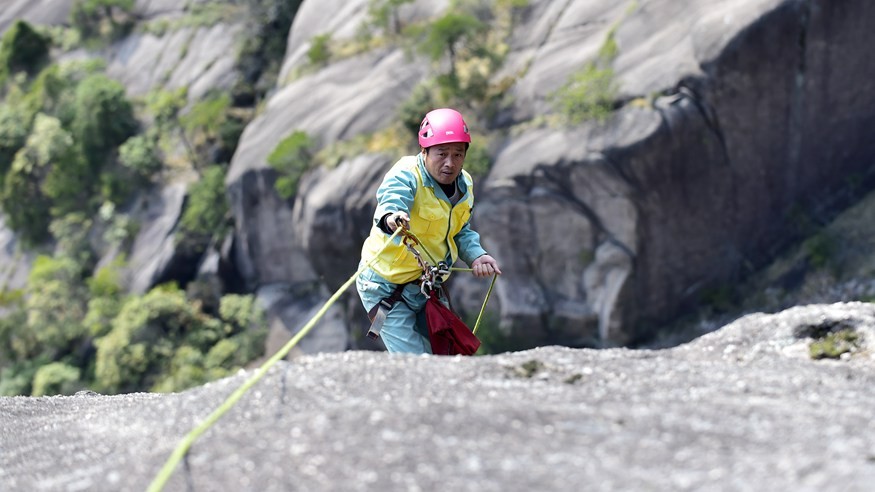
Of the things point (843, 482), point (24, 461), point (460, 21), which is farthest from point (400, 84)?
point (843, 482)

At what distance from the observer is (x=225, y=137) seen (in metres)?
32.8

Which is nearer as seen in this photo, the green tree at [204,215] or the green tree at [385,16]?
the green tree at [385,16]

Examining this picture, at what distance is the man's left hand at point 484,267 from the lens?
24.0ft

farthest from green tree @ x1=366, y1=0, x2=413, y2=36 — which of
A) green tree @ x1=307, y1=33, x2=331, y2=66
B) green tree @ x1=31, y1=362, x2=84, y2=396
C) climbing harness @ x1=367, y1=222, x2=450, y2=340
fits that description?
climbing harness @ x1=367, y1=222, x2=450, y2=340

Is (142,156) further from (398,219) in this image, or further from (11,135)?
(398,219)

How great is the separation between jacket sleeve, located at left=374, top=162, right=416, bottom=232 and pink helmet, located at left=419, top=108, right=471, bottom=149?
237 mm

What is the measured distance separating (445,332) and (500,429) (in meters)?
2.69

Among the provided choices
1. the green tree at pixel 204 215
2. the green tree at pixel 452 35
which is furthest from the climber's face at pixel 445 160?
the green tree at pixel 204 215

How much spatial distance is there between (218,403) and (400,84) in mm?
21277

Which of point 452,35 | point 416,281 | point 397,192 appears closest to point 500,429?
point 397,192

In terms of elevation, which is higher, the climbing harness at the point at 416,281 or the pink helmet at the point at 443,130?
the pink helmet at the point at 443,130

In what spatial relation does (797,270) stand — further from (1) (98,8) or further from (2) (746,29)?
(1) (98,8)

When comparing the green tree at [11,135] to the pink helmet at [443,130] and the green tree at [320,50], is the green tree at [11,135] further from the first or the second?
the pink helmet at [443,130]

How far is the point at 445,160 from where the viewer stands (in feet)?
23.4
